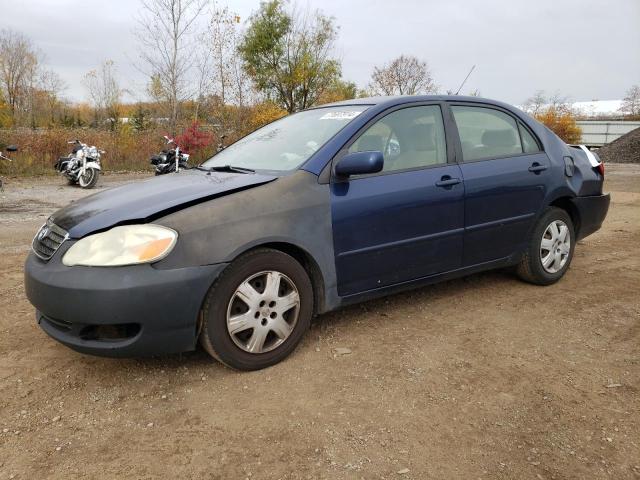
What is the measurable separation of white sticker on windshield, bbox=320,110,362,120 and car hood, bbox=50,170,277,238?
0.73 metres

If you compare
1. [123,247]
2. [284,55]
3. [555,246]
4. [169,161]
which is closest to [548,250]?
[555,246]

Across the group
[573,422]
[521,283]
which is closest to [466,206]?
[521,283]

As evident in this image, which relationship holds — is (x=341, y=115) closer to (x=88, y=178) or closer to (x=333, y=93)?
(x=88, y=178)

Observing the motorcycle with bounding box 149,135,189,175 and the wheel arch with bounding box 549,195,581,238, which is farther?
the motorcycle with bounding box 149,135,189,175

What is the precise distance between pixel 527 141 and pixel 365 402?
2.71 metres

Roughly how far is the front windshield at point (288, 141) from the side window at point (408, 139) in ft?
0.63

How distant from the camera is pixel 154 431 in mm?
2346

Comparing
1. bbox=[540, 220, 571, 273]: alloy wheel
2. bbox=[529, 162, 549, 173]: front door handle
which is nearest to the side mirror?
bbox=[529, 162, 549, 173]: front door handle

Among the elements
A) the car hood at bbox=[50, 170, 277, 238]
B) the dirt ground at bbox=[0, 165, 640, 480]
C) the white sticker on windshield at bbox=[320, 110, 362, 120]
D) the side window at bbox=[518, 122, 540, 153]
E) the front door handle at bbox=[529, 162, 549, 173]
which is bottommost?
the dirt ground at bbox=[0, 165, 640, 480]

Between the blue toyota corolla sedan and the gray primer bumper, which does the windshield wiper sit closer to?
the blue toyota corolla sedan

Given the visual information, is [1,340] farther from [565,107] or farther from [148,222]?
[565,107]

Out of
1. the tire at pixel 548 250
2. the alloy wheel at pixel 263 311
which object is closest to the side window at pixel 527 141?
the tire at pixel 548 250

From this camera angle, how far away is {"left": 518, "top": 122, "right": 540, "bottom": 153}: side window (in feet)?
13.7

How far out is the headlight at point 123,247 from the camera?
2.53 m
